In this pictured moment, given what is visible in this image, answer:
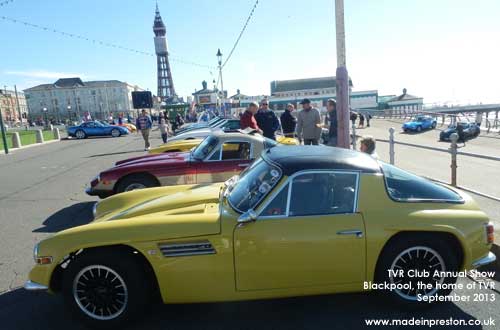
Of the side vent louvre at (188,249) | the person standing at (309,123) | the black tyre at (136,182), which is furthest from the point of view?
the person standing at (309,123)

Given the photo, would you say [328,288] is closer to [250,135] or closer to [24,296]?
[24,296]

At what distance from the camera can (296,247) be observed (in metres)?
2.87

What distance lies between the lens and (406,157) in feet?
42.7

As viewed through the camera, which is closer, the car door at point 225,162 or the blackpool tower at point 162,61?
the car door at point 225,162

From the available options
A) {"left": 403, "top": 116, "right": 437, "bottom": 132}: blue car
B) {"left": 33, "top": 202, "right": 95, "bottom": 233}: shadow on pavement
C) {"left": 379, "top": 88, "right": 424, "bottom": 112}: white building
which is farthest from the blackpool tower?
{"left": 33, "top": 202, "right": 95, "bottom": 233}: shadow on pavement

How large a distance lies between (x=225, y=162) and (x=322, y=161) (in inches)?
134

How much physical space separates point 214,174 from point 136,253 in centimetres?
338

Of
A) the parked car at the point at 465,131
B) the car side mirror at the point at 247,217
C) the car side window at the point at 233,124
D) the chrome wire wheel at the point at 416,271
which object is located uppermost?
the car side window at the point at 233,124

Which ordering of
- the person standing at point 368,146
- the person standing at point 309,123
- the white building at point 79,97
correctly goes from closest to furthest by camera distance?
the person standing at point 368,146, the person standing at point 309,123, the white building at point 79,97

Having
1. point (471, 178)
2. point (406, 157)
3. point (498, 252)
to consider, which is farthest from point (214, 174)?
point (406, 157)

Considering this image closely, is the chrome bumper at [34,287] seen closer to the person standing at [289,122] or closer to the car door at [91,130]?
the person standing at [289,122]

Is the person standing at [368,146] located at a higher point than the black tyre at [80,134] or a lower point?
higher

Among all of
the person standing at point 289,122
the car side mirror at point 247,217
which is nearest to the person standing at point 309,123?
the person standing at point 289,122

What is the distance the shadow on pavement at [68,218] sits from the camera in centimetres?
575
